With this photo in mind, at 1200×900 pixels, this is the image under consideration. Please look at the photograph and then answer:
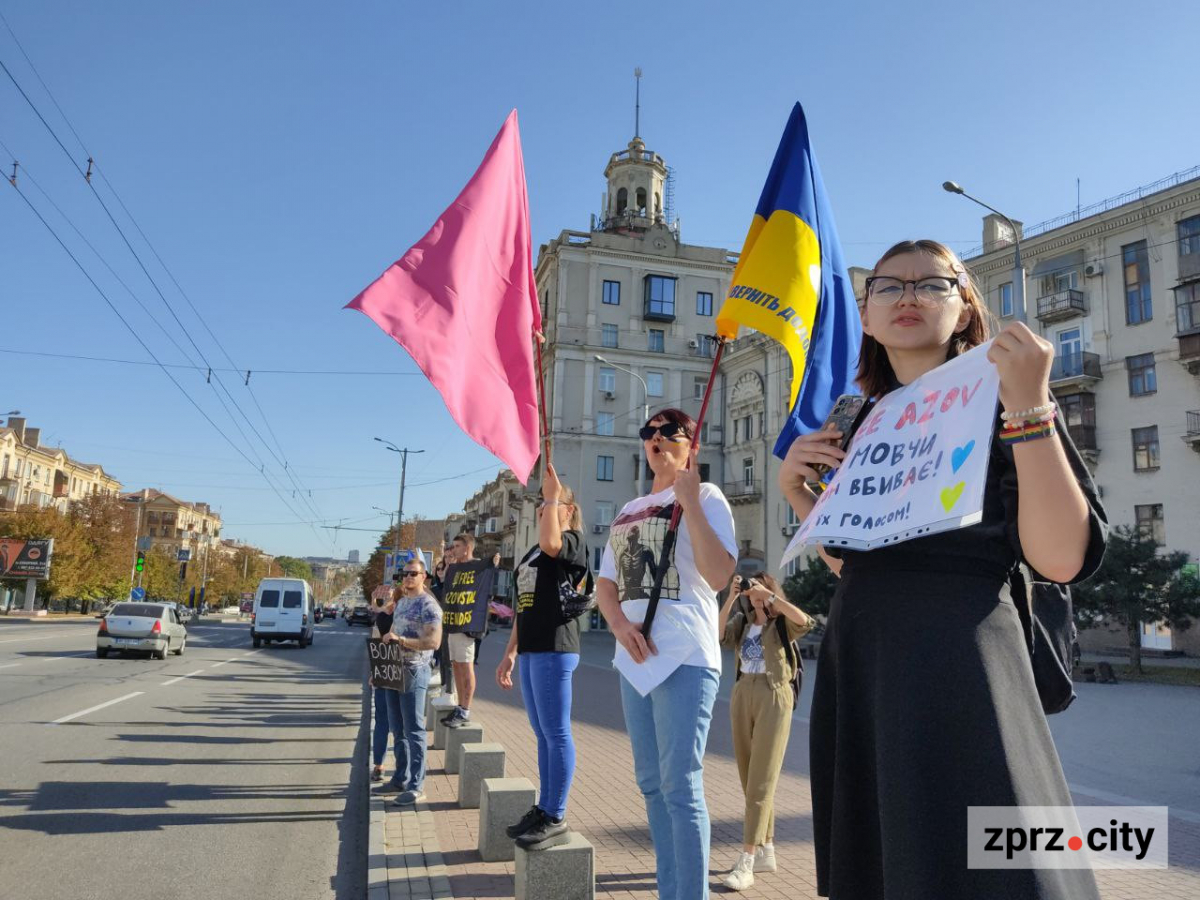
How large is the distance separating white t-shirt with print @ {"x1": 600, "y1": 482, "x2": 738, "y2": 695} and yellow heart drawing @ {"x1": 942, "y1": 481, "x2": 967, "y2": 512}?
168 centimetres

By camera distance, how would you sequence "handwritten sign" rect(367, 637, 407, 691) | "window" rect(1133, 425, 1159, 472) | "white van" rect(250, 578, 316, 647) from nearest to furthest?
1. "handwritten sign" rect(367, 637, 407, 691)
2. "window" rect(1133, 425, 1159, 472)
3. "white van" rect(250, 578, 316, 647)

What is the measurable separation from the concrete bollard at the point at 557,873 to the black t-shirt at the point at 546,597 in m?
1.01

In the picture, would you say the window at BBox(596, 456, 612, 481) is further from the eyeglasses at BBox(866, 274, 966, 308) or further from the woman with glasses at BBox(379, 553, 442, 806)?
the eyeglasses at BBox(866, 274, 966, 308)

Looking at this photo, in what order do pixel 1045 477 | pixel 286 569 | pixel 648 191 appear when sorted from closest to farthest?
pixel 1045 477 → pixel 648 191 → pixel 286 569

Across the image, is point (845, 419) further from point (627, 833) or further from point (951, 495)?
point (627, 833)

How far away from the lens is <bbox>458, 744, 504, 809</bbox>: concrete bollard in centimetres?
673

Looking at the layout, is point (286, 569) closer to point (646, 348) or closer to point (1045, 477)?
point (646, 348)

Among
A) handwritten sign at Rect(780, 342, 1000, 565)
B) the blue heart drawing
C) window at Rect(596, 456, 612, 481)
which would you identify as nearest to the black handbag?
handwritten sign at Rect(780, 342, 1000, 565)

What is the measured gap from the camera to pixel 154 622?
2259 cm

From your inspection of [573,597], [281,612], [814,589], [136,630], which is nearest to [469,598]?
[573,597]

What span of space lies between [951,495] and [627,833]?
5.30m

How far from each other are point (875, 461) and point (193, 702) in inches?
572

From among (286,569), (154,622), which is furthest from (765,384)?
(286,569)

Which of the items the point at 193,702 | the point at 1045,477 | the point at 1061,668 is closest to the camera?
the point at 1045,477
